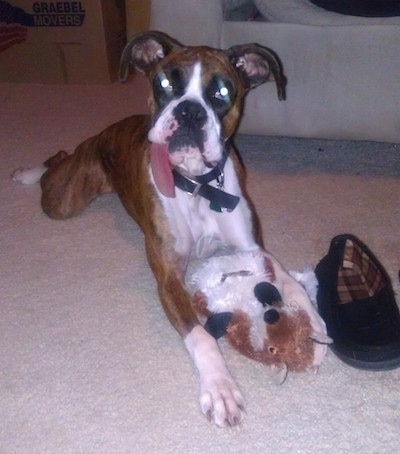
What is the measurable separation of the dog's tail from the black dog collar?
3.40 ft

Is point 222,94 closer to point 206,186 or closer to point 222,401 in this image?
point 206,186

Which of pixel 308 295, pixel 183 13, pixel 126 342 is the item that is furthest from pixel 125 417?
pixel 183 13

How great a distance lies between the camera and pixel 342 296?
1.85 metres

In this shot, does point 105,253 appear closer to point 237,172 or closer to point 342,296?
point 237,172

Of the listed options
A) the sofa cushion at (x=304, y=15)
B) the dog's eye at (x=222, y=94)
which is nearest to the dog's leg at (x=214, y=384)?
the dog's eye at (x=222, y=94)

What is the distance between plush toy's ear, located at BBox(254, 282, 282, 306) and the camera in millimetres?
1711

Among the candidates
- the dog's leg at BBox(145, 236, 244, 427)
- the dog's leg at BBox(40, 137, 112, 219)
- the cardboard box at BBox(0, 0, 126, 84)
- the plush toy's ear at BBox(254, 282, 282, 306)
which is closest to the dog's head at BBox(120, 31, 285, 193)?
the dog's leg at BBox(145, 236, 244, 427)

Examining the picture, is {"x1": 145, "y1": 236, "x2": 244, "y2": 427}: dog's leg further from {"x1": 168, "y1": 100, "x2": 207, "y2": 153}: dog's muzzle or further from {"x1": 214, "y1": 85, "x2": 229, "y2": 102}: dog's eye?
{"x1": 214, "y1": 85, "x2": 229, "y2": 102}: dog's eye

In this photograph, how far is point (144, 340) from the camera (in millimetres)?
1854

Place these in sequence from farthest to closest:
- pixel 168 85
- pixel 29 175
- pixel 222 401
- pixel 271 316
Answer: pixel 29 175, pixel 168 85, pixel 271 316, pixel 222 401

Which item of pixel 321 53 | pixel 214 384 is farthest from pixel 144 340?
pixel 321 53

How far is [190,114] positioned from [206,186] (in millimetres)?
318

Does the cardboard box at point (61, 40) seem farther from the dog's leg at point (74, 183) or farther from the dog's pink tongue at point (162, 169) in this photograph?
the dog's pink tongue at point (162, 169)

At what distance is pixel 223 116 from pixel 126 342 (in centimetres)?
76
